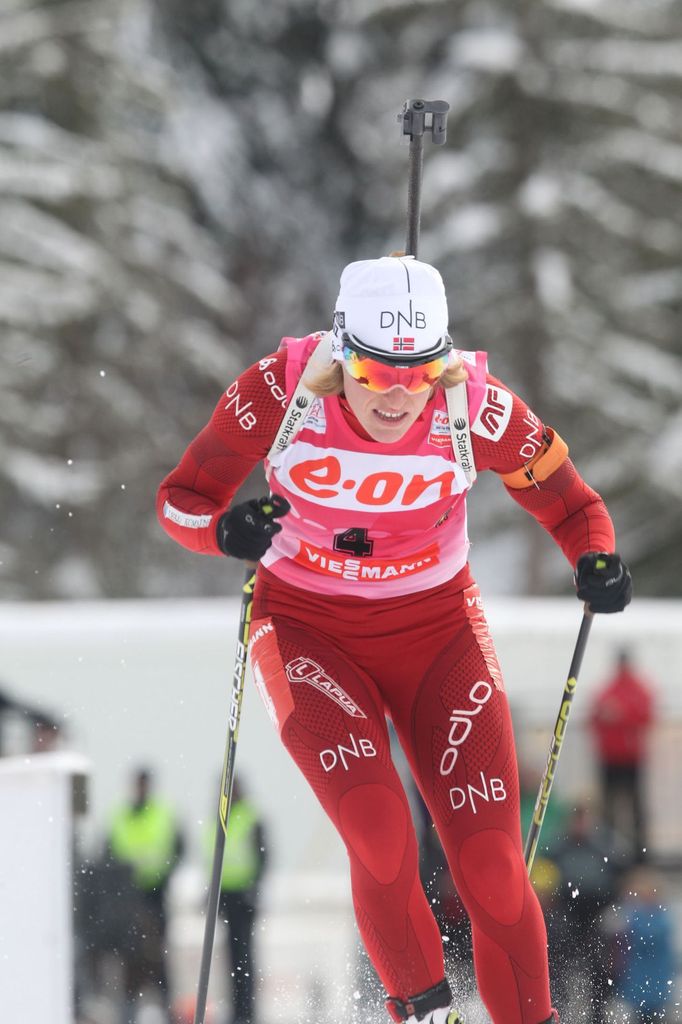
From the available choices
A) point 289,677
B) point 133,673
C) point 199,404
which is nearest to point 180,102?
point 199,404

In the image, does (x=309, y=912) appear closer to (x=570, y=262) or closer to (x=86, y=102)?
(x=570, y=262)

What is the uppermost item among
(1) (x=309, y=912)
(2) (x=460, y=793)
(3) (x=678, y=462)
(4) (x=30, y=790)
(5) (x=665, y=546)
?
(2) (x=460, y=793)

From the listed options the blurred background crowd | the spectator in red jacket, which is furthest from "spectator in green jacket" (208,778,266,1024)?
the spectator in red jacket

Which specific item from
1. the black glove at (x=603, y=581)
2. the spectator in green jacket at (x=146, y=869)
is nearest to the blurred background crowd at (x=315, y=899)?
the spectator in green jacket at (x=146, y=869)

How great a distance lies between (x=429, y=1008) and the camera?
361 cm

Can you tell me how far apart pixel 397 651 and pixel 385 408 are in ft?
2.21

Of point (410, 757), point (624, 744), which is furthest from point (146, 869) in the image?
point (410, 757)

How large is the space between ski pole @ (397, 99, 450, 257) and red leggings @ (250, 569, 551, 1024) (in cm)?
108

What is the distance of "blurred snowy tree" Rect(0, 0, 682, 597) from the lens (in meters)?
17.3

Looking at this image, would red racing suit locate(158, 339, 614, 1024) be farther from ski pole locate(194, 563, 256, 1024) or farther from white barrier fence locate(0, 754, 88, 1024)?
white barrier fence locate(0, 754, 88, 1024)

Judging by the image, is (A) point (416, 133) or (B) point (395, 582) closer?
(B) point (395, 582)

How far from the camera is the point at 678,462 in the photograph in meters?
17.2

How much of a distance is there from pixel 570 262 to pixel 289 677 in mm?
14400

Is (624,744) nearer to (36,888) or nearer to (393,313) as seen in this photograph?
(36,888)
